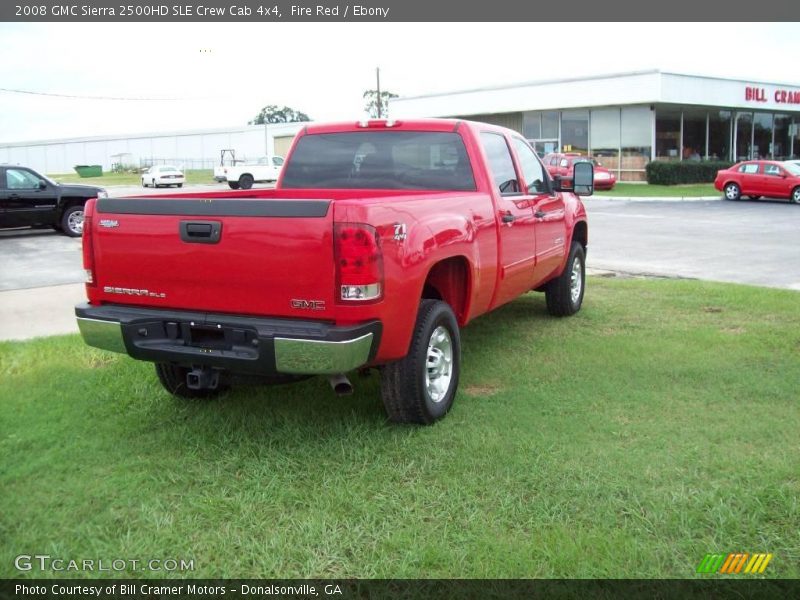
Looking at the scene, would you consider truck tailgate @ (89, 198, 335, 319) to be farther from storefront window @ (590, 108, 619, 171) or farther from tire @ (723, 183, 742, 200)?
storefront window @ (590, 108, 619, 171)

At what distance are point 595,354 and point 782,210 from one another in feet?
66.2

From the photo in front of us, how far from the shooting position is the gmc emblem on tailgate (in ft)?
14.4

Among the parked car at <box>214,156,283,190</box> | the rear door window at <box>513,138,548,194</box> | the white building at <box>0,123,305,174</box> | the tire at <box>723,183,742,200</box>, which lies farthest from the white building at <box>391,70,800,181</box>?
the rear door window at <box>513,138,548,194</box>

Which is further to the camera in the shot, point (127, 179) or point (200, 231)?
point (127, 179)

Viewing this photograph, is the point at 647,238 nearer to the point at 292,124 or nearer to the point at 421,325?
the point at 421,325

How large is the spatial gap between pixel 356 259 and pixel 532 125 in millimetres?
40480

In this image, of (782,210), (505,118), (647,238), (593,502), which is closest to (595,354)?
(593,502)

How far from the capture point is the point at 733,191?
2905 centimetres

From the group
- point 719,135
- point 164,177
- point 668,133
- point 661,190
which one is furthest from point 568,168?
point 164,177

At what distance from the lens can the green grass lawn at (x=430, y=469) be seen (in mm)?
3629

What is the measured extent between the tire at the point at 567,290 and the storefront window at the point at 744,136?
38.3 metres

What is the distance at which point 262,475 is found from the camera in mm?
4457

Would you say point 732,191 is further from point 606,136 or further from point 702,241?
point 702,241

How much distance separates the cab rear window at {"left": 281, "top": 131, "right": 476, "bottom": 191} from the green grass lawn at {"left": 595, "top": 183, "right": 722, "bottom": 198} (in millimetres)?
26053
